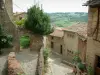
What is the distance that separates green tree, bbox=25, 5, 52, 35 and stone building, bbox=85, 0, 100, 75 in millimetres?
8490

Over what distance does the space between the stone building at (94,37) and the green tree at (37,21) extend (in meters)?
8.49

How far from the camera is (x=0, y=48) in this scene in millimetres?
19125

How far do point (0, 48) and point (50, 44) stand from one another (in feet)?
58.4

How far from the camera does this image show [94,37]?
485 inches

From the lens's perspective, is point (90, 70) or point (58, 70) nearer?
point (90, 70)

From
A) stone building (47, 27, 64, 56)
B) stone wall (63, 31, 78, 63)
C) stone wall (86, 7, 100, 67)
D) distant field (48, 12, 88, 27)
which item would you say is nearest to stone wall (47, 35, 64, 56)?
stone building (47, 27, 64, 56)

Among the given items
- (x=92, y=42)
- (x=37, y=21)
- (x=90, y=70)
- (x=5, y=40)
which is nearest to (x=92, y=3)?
(x=92, y=42)

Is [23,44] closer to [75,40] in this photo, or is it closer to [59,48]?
[75,40]

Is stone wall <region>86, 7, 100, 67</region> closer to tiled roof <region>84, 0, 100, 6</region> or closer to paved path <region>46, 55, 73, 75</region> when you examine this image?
tiled roof <region>84, 0, 100, 6</region>

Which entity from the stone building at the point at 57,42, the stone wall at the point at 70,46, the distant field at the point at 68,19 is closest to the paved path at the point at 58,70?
the stone wall at the point at 70,46

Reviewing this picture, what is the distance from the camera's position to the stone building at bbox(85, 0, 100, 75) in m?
11.9

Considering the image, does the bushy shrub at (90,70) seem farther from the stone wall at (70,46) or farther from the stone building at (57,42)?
the stone building at (57,42)

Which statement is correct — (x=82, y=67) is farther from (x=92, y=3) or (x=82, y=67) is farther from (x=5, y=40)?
(x=5, y=40)

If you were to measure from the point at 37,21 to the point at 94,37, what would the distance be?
9652 mm
